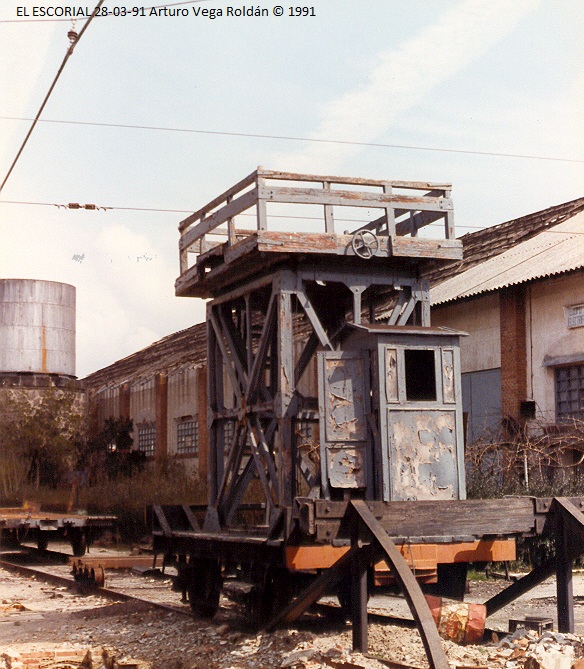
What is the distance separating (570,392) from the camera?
21172mm

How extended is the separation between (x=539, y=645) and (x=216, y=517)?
5.29 m

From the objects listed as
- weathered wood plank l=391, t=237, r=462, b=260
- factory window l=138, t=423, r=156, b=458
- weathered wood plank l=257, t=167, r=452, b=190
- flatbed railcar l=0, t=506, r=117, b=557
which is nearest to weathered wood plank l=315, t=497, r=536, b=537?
weathered wood plank l=391, t=237, r=462, b=260

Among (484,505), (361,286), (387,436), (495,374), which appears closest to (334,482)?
(387,436)

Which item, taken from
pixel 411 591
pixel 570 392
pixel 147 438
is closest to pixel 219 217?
pixel 411 591

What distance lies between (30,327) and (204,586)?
97.1 ft

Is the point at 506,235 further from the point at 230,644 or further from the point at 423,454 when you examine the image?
the point at 230,644

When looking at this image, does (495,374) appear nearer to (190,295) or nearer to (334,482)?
(190,295)

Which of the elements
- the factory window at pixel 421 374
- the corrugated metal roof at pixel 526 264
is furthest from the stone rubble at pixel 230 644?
the corrugated metal roof at pixel 526 264

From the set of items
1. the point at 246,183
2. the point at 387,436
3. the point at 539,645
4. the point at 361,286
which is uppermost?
the point at 246,183

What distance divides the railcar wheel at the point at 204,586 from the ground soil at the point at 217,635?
6.1 inches

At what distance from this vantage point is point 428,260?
11977mm

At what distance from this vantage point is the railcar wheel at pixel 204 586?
39.0 feet

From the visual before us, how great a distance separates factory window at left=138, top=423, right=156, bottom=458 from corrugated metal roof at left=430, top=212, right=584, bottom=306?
11.4 meters

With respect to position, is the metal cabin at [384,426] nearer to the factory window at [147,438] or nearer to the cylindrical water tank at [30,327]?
the factory window at [147,438]
